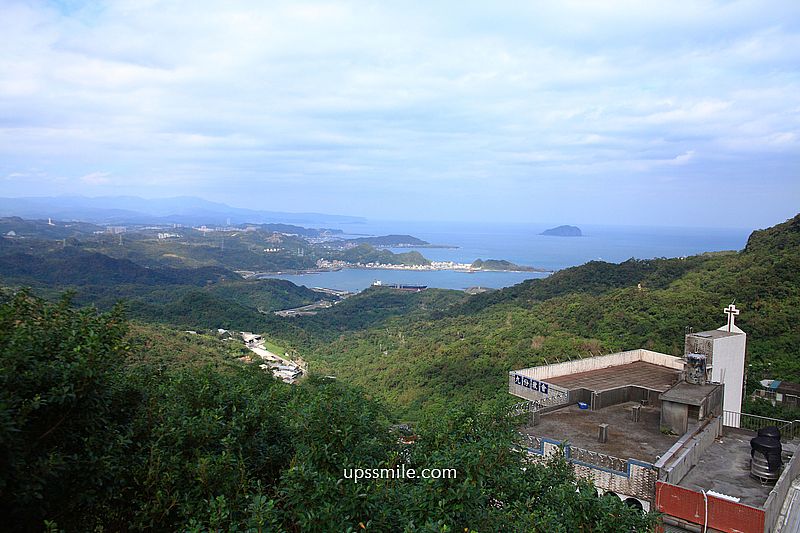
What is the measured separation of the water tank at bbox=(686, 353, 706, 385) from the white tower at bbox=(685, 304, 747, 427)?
201mm

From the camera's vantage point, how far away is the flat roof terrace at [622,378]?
1145 cm

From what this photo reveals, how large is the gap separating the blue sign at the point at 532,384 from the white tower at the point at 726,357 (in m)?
3.08

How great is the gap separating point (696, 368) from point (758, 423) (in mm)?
2844

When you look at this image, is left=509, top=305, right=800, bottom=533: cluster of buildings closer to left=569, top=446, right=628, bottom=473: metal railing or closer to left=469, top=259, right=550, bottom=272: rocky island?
left=569, top=446, right=628, bottom=473: metal railing

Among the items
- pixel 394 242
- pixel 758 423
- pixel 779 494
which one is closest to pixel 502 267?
pixel 394 242

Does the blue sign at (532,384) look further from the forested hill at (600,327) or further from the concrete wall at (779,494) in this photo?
the concrete wall at (779,494)

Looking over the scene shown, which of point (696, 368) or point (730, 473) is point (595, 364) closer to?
point (696, 368)

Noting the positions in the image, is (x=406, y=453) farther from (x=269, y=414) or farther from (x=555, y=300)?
(x=555, y=300)

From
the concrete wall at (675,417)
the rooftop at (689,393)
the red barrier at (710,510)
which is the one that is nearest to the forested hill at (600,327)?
the rooftop at (689,393)

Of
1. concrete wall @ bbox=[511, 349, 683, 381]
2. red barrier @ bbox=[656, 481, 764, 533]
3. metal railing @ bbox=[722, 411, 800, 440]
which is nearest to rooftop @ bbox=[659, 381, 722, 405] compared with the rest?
metal railing @ bbox=[722, 411, 800, 440]

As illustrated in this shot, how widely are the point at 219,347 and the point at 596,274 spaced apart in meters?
26.6

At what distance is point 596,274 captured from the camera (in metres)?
38.1

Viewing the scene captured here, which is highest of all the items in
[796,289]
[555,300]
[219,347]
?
[796,289]

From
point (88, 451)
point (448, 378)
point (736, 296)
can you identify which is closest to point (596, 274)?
point (736, 296)
